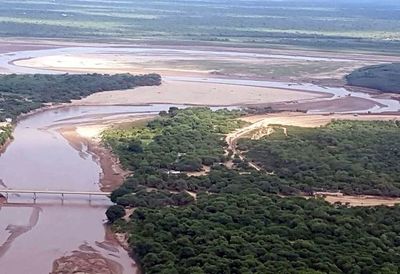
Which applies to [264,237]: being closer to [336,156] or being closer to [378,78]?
[336,156]

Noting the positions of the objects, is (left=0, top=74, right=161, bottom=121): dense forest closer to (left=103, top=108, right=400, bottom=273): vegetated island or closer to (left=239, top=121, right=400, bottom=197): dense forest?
(left=103, top=108, right=400, bottom=273): vegetated island

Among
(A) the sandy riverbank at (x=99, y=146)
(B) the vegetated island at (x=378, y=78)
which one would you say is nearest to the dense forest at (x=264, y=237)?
(A) the sandy riverbank at (x=99, y=146)

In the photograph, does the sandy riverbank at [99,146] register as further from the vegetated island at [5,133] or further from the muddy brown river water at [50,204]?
the vegetated island at [5,133]

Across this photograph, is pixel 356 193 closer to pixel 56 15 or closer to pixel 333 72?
pixel 333 72

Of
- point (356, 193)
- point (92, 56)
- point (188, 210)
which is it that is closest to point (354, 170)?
point (356, 193)

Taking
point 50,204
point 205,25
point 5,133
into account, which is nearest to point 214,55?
point 205,25

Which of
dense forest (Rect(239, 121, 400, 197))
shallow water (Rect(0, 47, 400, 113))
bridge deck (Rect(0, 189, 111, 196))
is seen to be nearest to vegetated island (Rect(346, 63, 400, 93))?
shallow water (Rect(0, 47, 400, 113))
